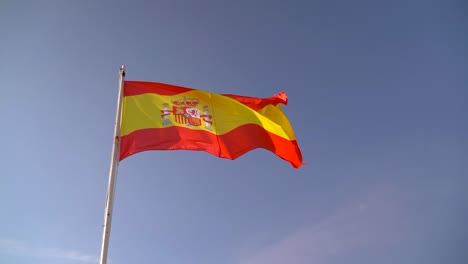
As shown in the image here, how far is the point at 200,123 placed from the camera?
14812mm

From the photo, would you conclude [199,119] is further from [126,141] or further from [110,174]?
[110,174]

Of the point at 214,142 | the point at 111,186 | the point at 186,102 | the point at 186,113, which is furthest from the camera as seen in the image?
the point at 186,102

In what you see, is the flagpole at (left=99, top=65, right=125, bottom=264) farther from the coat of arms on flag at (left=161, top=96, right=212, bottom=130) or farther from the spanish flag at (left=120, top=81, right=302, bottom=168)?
the coat of arms on flag at (left=161, top=96, right=212, bottom=130)

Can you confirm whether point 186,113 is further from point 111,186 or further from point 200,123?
point 111,186

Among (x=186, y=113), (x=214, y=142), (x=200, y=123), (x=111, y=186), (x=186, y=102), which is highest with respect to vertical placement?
(x=186, y=102)

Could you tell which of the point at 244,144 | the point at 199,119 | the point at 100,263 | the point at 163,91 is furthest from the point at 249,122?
the point at 100,263

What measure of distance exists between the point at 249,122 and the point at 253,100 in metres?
1.64

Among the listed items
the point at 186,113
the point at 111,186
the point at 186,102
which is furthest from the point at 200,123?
the point at 111,186

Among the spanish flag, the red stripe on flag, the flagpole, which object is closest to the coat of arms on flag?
the spanish flag

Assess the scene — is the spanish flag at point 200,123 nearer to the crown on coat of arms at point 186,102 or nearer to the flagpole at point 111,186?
the crown on coat of arms at point 186,102

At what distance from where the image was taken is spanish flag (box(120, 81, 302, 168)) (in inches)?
530

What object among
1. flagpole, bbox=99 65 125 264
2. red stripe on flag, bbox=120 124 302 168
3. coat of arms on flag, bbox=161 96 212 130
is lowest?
flagpole, bbox=99 65 125 264

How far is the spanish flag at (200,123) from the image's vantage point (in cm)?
1345

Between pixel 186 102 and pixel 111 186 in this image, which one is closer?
pixel 111 186
